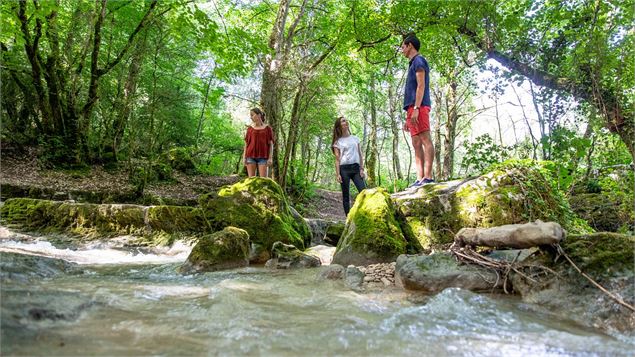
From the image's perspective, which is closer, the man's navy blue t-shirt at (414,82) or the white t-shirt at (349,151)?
the man's navy blue t-shirt at (414,82)

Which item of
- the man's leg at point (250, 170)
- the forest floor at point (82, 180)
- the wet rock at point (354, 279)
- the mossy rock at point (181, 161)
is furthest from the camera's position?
the mossy rock at point (181, 161)

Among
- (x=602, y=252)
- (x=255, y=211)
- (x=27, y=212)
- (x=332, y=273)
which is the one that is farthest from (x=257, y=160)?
(x=602, y=252)

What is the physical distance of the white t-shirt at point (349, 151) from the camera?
6.87 meters

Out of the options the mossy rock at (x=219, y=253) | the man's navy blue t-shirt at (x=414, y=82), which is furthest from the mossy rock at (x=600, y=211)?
the mossy rock at (x=219, y=253)

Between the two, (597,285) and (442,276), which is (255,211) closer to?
(442,276)

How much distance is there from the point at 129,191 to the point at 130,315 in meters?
8.49

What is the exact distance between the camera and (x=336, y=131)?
710 centimetres

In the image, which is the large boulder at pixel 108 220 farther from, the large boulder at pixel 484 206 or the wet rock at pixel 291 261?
the large boulder at pixel 484 206

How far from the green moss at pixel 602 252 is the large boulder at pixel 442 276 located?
0.66 m

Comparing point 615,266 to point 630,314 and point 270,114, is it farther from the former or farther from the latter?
point 270,114

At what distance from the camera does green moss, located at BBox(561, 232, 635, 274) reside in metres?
2.93

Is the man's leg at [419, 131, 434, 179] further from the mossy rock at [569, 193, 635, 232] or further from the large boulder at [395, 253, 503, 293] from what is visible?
the mossy rock at [569, 193, 635, 232]

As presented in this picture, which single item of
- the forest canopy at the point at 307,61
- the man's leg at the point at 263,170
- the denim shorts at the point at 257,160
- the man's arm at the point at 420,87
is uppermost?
the forest canopy at the point at 307,61

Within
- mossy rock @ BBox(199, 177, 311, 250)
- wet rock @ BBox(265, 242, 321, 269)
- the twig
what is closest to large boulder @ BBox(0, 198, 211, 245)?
mossy rock @ BBox(199, 177, 311, 250)
